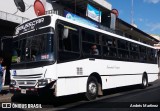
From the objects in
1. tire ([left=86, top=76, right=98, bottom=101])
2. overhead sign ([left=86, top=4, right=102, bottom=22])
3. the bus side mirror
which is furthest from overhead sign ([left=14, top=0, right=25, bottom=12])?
the bus side mirror

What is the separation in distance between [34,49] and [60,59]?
0.97 meters

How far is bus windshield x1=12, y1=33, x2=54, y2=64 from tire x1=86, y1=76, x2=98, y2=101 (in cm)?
259

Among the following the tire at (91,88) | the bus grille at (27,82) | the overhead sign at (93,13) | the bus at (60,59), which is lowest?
the tire at (91,88)

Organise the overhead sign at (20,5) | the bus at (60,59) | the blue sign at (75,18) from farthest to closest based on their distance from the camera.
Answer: the blue sign at (75,18) → the overhead sign at (20,5) → the bus at (60,59)

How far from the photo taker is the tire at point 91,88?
36.4ft

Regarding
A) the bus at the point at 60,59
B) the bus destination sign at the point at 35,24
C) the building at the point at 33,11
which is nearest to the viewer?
the bus at the point at 60,59

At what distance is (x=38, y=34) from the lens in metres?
9.66

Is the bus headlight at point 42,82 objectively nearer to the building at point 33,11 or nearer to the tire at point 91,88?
the tire at point 91,88

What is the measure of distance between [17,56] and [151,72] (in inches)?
436

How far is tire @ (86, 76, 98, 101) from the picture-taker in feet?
36.4

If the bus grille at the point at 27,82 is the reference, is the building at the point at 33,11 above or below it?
above

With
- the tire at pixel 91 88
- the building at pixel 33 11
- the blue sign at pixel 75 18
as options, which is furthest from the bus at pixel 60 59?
the blue sign at pixel 75 18

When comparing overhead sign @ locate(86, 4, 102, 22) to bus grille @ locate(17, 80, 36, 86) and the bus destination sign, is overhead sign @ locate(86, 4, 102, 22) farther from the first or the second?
bus grille @ locate(17, 80, 36, 86)

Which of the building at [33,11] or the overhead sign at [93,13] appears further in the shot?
the overhead sign at [93,13]
